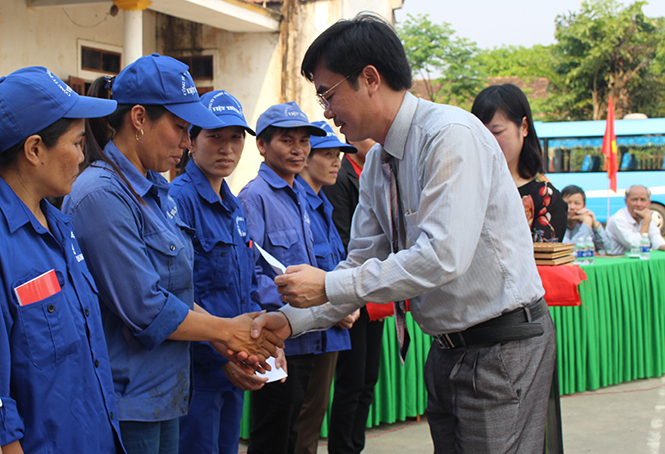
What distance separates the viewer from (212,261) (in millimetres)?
2475

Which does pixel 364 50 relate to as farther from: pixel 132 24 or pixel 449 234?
pixel 132 24

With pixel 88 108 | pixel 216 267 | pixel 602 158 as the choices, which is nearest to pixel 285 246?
pixel 216 267

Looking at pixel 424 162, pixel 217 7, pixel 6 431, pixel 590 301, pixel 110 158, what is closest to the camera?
pixel 6 431

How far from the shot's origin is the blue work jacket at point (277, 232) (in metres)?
2.97

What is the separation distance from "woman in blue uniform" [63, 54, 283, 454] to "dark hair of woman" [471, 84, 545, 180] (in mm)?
1528

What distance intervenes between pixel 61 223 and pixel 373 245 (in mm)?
1123

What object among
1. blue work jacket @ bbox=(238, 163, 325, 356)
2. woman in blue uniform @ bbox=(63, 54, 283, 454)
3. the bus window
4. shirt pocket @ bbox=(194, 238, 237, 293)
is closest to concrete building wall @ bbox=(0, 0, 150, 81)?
blue work jacket @ bbox=(238, 163, 325, 356)

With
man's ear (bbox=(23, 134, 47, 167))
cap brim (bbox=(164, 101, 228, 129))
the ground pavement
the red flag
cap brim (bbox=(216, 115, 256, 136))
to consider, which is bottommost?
the ground pavement

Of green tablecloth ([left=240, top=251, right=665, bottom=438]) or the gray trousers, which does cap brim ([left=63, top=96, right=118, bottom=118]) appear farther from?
green tablecloth ([left=240, top=251, right=665, bottom=438])

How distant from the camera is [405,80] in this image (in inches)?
78.1

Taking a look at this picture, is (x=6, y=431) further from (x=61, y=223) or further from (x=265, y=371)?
(x=265, y=371)

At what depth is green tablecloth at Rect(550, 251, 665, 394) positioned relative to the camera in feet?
17.0

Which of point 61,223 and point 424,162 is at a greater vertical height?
point 424,162

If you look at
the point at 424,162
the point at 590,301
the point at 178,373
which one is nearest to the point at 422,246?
the point at 424,162
